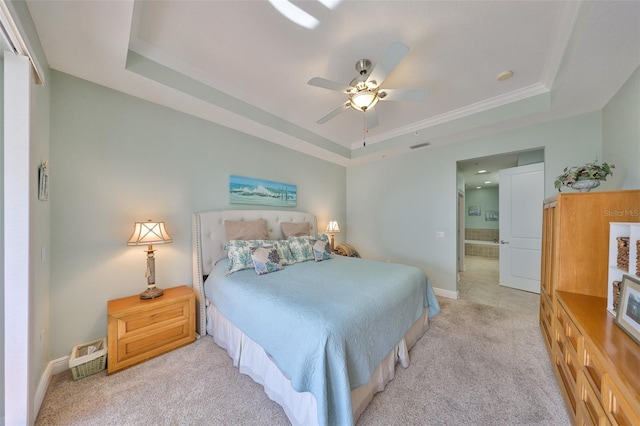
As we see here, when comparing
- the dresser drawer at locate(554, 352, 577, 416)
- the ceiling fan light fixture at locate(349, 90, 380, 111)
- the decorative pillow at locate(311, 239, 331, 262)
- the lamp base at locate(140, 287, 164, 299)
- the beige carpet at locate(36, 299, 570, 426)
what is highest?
the ceiling fan light fixture at locate(349, 90, 380, 111)

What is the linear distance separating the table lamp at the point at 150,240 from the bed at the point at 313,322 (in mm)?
438

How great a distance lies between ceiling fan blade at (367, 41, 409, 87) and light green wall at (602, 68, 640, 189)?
198 centimetres

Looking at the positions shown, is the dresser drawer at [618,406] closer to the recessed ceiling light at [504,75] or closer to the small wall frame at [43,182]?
the recessed ceiling light at [504,75]

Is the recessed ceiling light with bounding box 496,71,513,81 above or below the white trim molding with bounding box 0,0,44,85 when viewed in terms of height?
above

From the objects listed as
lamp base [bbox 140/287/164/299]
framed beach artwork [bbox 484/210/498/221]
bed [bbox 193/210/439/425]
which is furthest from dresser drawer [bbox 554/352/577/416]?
framed beach artwork [bbox 484/210/498/221]

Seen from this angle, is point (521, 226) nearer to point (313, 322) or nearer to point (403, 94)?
point (403, 94)

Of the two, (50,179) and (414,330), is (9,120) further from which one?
(414,330)

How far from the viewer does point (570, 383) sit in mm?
1436

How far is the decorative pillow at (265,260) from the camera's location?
231 centimetres

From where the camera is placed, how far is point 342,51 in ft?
6.72

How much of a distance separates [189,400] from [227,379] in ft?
0.94

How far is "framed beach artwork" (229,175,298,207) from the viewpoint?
3090 mm

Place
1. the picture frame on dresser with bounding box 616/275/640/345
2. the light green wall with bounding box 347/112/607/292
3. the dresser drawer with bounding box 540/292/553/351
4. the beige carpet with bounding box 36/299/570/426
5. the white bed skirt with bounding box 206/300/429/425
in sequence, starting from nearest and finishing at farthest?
1. the picture frame on dresser with bounding box 616/275/640/345
2. the white bed skirt with bounding box 206/300/429/425
3. the beige carpet with bounding box 36/299/570/426
4. the dresser drawer with bounding box 540/292/553/351
5. the light green wall with bounding box 347/112/607/292

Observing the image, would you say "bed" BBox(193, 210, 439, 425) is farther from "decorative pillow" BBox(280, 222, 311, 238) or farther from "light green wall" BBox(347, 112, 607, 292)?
"light green wall" BBox(347, 112, 607, 292)
